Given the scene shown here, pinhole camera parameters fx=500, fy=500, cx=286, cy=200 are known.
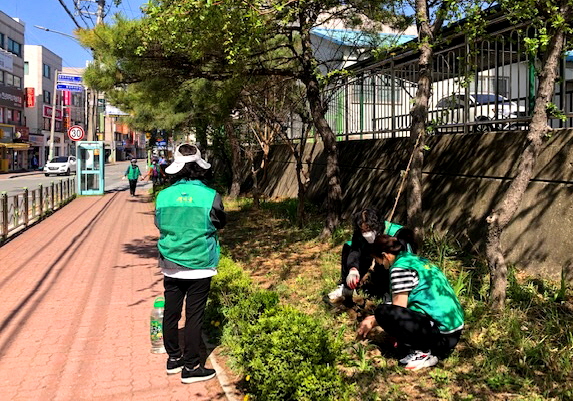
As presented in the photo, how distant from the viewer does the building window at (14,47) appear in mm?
48281

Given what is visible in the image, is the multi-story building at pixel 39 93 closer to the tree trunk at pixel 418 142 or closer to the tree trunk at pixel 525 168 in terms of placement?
the tree trunk at pixel 418 142

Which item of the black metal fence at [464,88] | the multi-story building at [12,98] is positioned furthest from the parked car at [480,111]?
the multi-story building at [12,98]

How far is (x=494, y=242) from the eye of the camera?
164 inches

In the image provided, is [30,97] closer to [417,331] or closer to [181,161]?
[181,161]

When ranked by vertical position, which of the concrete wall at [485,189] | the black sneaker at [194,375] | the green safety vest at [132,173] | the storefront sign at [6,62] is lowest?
the black sneaker at [194,375]

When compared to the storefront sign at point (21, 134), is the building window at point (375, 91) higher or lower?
lower

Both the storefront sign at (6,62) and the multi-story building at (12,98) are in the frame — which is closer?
the storefront sign at (6,62)

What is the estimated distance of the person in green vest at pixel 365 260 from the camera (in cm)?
463

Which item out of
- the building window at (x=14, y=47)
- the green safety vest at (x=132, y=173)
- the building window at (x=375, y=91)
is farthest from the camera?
the building window at (x=14, y=47)

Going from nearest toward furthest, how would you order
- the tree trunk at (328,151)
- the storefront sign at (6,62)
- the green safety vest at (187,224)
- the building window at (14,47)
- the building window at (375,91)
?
1. the green safety vest at (187,224)
2. the tree trunk at (328,151)
3. the building window at (375,91)
4. the storefront sign at (6,62)
5. the building window at (14,47)

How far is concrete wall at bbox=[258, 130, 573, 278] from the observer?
4.72 m

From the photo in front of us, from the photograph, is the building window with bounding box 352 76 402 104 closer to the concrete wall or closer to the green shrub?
the concrete wall

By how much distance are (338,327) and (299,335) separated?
4.34 ft

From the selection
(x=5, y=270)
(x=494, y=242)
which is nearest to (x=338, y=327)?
(x=494, y=242)
